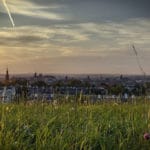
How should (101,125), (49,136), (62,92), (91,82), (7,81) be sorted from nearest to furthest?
(49,136) < (101,125) < (7,81) < (62,92) < (91,82)

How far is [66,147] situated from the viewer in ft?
24.8

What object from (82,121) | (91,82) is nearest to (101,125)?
(82,121)

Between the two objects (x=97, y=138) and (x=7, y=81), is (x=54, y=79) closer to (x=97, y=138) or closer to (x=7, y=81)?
(x=7, y=81)

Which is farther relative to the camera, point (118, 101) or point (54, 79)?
point (54, 79)

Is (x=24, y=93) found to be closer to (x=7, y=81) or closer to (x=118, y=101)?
(x=7, y=81)

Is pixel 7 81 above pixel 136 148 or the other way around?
above

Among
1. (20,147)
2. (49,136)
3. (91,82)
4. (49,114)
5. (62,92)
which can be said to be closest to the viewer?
(20,147)

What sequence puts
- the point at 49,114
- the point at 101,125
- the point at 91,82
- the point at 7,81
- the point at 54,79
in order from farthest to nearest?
the point at 54,79
the point at 91,82
the point at 7,81
the point at 49,114
the point at 101,125

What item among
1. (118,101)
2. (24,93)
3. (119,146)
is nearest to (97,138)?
(119,146)

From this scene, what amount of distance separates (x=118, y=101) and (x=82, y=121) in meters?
5.11

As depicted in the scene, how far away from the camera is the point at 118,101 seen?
14.4m

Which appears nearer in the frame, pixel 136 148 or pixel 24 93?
pixel 136 148

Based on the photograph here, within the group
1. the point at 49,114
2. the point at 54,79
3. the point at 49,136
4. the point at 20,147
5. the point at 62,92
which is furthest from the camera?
the point at 54,79

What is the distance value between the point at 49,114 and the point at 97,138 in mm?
2746
